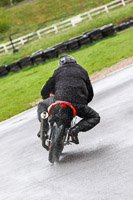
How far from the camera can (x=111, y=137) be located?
744 centimetres

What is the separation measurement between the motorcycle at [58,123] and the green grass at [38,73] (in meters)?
7.34

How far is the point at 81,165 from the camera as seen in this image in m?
6.43

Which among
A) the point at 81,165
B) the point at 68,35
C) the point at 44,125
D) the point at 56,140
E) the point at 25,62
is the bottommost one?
the point at 68,35

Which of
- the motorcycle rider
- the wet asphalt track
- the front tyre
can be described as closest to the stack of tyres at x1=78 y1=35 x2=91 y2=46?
the wet asphalt track

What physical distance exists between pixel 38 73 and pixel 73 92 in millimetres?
14978

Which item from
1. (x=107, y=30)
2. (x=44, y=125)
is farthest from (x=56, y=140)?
(x=107, y=30)

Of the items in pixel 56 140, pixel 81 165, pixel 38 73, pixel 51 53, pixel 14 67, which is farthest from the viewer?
pixel 14 67

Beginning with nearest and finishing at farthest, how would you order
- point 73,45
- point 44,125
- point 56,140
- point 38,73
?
point 56,140
point 44,125
point 38,73
point 73,45

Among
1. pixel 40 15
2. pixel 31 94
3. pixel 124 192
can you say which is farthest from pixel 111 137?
pixel 40 15

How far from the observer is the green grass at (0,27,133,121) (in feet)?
51.6

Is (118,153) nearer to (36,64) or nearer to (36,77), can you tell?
(36,77)

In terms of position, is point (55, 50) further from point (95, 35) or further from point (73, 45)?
point (95, 35)

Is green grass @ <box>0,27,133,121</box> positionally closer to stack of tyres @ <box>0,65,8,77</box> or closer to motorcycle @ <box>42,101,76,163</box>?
stack of tyres @ <box>0,65,8,77</box>

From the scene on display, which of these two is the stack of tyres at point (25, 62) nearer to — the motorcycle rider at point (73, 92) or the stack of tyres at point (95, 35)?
the stack of tyres at point (95, 35)
